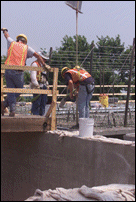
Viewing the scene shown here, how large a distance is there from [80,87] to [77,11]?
2.03m

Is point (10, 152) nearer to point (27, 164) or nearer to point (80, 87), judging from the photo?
point (27, 164)

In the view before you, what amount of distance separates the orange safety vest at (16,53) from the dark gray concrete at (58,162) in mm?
1305

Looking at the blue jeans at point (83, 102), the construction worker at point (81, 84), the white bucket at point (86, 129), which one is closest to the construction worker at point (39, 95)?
the construction worker at point (81, 84)

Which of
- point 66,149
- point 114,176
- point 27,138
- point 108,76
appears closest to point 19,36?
point 27,138

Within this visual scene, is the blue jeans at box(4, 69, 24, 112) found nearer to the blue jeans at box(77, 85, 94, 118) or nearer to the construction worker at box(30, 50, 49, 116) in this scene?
the construction worker at box(30, 50, 49, 116)

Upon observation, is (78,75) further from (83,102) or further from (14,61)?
(14,61)

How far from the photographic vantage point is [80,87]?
280 inches

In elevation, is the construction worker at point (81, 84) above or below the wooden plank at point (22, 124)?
above

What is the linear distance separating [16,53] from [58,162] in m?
1.96

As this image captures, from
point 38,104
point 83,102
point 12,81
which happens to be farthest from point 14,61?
point 83,102

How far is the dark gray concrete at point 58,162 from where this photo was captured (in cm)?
404

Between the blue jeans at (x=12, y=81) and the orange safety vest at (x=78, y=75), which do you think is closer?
the blue jeans at (x=12, y=81)

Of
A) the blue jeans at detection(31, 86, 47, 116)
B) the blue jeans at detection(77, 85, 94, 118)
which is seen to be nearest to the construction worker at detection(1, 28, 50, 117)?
the blue jeans at detection(31, 86, 47, 116)

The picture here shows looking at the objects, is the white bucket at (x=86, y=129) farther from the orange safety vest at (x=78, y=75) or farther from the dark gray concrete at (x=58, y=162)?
the orange safety vest at (x=78, y=75)
